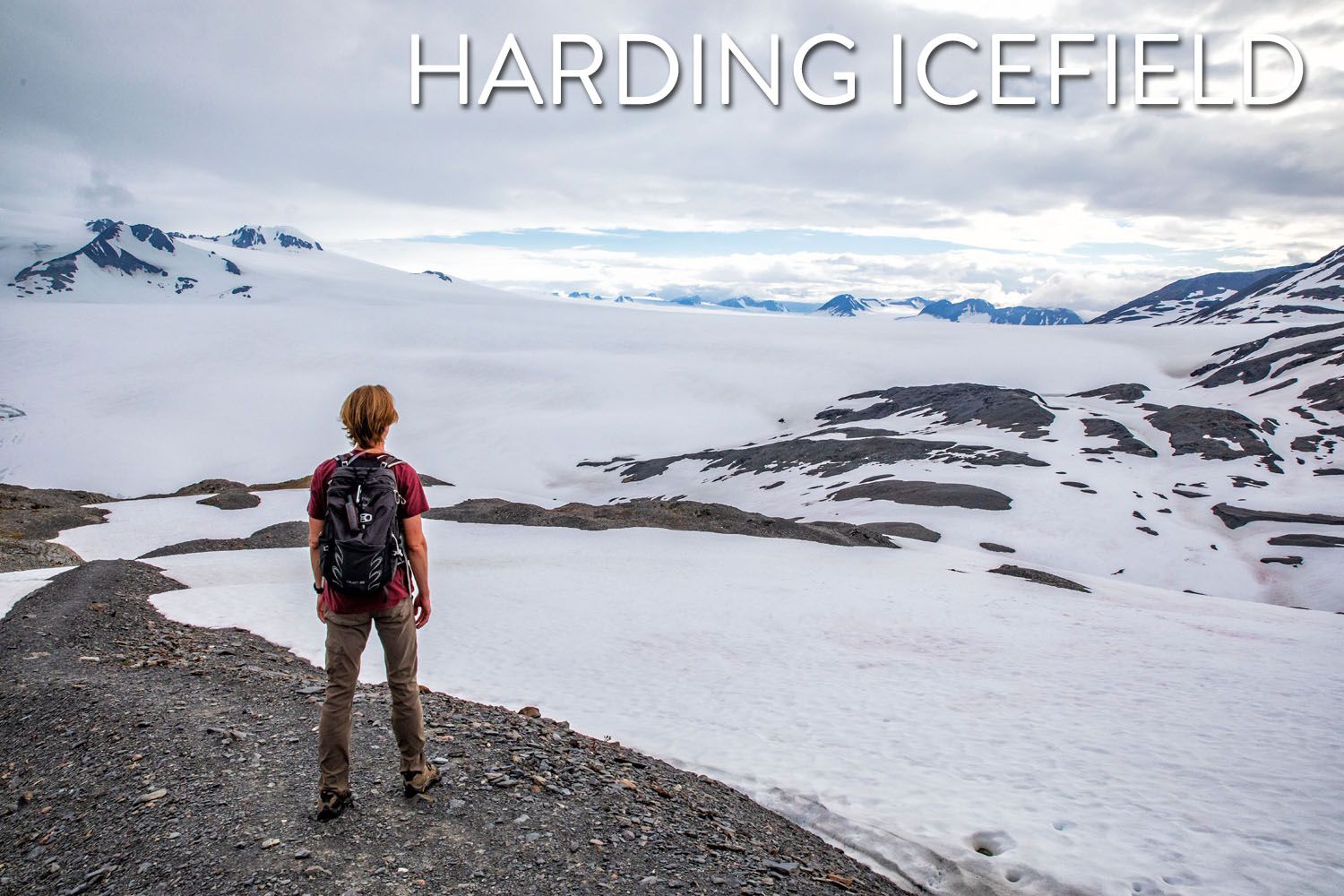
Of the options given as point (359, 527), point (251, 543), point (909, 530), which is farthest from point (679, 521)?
point (359, 527)

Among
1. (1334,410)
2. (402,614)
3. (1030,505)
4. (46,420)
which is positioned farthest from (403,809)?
(46,420)

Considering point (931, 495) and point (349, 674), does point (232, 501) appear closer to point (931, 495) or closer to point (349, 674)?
point (349, 674)

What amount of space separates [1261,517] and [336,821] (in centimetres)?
6093

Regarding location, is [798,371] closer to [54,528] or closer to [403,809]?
[54,528]

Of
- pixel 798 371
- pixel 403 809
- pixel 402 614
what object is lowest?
pixel 403 809

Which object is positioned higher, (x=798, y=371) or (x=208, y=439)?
(x=798, y=371)

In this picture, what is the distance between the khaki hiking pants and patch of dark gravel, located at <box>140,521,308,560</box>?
29196 mm

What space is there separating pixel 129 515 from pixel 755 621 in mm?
37668

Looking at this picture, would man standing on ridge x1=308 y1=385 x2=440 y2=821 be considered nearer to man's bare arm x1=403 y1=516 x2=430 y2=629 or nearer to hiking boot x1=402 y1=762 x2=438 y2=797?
man's bare arm x1=403 y1=516 x2=430 y2=629

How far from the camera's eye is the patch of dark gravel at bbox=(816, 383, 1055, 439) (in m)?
76.5

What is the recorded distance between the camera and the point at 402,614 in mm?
6258

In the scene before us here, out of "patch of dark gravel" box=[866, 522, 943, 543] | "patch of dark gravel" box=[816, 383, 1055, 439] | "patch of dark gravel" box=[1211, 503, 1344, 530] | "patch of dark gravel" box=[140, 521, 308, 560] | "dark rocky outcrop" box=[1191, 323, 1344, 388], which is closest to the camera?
"patch of dark gravel" box=[140, 521, 308, 560]

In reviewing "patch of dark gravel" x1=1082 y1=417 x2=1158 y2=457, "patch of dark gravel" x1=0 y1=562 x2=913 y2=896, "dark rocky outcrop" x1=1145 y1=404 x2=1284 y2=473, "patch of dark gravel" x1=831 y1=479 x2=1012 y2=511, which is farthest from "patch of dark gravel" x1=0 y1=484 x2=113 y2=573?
"dark rocky outcrop" x1=1145 y1=404 x2=1284 y2=473

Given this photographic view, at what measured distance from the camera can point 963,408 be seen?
9125 cm
